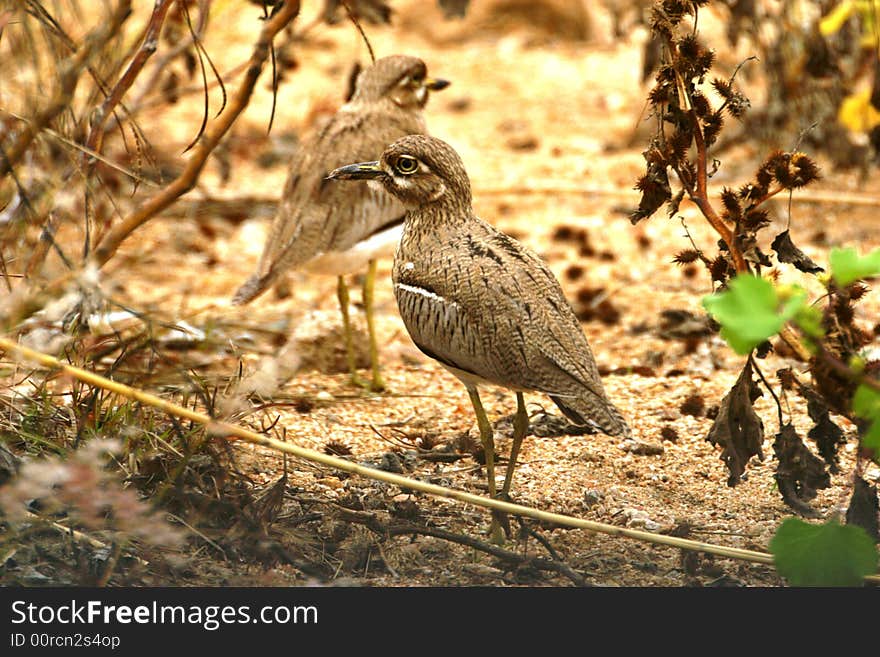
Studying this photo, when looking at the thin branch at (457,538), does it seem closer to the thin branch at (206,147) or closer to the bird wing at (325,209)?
the thin branch at (206,147)

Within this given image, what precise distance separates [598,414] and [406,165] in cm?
109

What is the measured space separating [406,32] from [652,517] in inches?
287

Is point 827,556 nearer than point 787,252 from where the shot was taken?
Yes

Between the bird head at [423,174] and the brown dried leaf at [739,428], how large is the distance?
3.62ft

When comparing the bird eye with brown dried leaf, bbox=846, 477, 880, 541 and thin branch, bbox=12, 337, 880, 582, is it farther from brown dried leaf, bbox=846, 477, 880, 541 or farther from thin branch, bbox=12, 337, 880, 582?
brown dried leaf, bbox=846, 477, 880, 541

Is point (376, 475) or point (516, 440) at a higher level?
point (516, 440)

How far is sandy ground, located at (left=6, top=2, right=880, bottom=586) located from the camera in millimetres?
3744

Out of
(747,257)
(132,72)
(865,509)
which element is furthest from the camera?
(132,72)

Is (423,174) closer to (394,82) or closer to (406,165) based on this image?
(406,165)

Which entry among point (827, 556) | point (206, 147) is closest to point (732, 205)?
point (827, 556)

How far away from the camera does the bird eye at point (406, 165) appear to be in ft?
13.7

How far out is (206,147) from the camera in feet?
12.3

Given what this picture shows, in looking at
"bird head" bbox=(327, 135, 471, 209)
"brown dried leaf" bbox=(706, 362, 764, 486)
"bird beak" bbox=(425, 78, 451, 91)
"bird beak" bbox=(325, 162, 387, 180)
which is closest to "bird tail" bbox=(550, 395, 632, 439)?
"brown dried leaf" bbox=(706, 362, 764, 486)

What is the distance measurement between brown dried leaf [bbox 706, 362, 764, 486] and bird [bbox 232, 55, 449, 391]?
1915 millimetres
